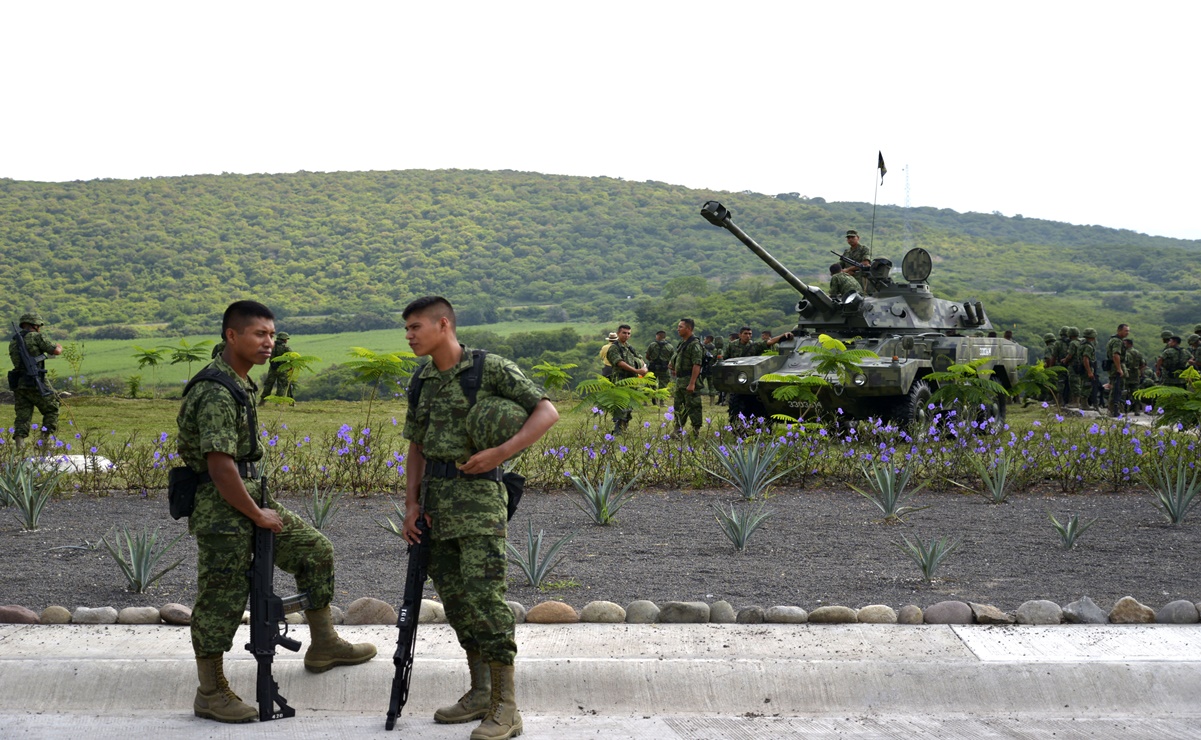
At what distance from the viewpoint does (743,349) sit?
2245 cm

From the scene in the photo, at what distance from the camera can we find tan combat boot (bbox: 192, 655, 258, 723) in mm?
4625

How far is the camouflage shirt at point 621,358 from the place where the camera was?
16.4 meters

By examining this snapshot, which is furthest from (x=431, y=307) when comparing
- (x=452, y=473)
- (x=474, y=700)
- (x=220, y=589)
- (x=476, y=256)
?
(x=476, y=256)

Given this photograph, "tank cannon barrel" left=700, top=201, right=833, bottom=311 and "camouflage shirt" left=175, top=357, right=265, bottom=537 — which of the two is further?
"tank cannon barrel" left=700, top=201, right=833, bottom=311

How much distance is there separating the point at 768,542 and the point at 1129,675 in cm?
292

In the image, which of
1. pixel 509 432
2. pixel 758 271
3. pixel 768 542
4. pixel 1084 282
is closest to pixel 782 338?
pixel 768 542

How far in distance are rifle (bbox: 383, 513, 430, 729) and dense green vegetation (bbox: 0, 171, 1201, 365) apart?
44.8 metres

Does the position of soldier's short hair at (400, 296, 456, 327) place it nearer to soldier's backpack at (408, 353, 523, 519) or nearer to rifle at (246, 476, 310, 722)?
soldier's backpack at (408, 353, 523, 519)

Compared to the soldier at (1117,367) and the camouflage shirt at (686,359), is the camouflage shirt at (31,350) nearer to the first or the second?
the camouflage shirt at (686,359)

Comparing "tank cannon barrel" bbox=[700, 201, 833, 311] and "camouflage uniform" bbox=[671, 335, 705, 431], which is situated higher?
"tank cannon barrel" bbox=[700, 201, 833, 311]

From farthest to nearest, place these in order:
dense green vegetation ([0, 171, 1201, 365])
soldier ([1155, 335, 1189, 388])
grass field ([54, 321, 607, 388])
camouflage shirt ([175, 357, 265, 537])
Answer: dense green vegetation ([0, 171, 1201, 365])
grass field ([54, 321, 607, 388])
soldier ([1155, 335, 1189, 388])
camouflage shirt ([175, 357, 265, 537])

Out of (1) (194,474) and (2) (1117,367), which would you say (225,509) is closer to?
(1) (194,474)

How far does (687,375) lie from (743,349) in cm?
709

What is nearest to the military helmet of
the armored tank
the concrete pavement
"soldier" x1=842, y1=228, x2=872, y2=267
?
the concrete pavement
